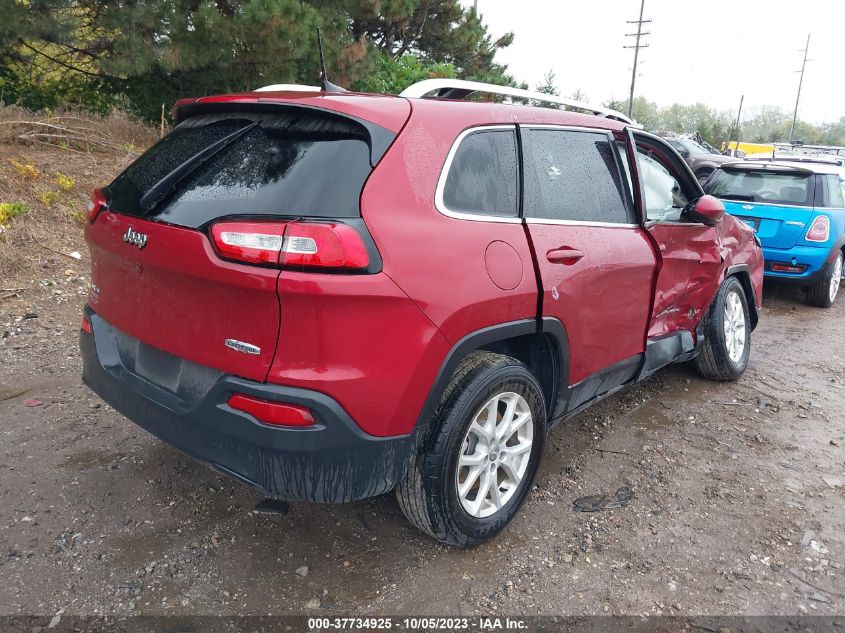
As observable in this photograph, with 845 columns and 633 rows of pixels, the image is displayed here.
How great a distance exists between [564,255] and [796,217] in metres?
5.54

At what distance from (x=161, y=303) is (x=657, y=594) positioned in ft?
7.19

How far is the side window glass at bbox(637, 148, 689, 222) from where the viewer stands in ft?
12.5

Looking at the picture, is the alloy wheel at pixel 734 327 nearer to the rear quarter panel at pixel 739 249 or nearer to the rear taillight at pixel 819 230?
the rear quarter panel at pixel 739 249

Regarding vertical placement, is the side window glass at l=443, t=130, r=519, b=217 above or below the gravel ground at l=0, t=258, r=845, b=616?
above

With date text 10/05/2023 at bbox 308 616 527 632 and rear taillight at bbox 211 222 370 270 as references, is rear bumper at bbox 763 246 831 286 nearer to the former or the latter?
date text 10/05/2023 at bbox 308 616 527 632

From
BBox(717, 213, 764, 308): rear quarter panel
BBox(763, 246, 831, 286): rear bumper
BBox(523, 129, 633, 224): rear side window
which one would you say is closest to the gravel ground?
BBox(717, 213, 764, 308): rear quarter panel

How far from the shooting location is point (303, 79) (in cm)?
1076

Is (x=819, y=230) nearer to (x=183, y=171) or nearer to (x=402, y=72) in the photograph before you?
(x=183, y=171)

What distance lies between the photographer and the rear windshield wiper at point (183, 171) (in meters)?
2.41

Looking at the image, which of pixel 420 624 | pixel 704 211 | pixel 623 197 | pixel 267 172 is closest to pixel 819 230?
pixel 704 211

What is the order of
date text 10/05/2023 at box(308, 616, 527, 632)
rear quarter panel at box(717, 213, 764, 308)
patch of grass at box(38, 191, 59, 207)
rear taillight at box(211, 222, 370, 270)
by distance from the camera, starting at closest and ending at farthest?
1. rear taillight at box(211, 222, 370, 270)
2. date text 10/05/2023 at box(308, 616, 527, 632)
3. rear quarter panel at box(717, 213, 764, 308)
4. patch of grass at box(38, 191, 59, 207)

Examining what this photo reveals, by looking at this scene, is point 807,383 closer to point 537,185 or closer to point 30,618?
point 537,185

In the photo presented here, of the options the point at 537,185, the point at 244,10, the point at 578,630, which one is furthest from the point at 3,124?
the point at 578,630

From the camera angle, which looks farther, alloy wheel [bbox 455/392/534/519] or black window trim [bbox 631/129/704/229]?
black window trim [bbox 631/129/704/229]
